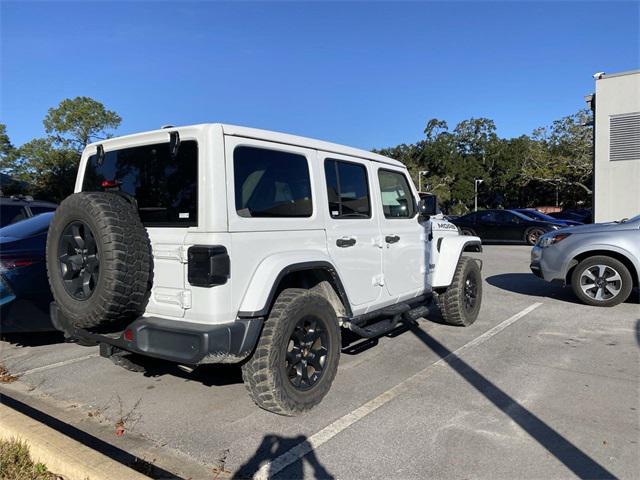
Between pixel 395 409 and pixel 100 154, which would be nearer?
pixel 395 409

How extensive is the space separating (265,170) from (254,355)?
4.31ft

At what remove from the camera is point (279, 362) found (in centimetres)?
330

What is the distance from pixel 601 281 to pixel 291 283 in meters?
A: 5.40

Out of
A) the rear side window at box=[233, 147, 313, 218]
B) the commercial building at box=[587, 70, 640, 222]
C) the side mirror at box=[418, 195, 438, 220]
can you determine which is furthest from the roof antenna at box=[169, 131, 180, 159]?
the commercial building at box=[587, 70, 640, 222]

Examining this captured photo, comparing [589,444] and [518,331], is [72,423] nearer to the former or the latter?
[589,444]

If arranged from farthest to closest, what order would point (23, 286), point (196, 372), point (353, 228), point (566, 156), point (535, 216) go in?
point (566, 156) < point (535, 216) < point (23, 286) < point (196, 372) < point (353, 228)

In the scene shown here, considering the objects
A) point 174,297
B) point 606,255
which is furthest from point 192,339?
point 606,255

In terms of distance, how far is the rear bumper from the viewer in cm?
294

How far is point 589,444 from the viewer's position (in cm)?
309

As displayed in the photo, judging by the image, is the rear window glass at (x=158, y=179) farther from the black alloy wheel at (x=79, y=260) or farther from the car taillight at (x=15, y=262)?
the car taillight at (x=15, y=262)

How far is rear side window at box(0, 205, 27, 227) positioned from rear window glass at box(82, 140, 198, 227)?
3862 millimetres

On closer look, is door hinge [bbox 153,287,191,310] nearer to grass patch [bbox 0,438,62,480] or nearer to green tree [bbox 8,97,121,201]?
grass patch [bbox 0,438,62,480]

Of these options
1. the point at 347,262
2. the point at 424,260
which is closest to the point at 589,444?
the point at 347,262

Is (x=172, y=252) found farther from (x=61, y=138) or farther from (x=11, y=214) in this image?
(x=61, y=138)
